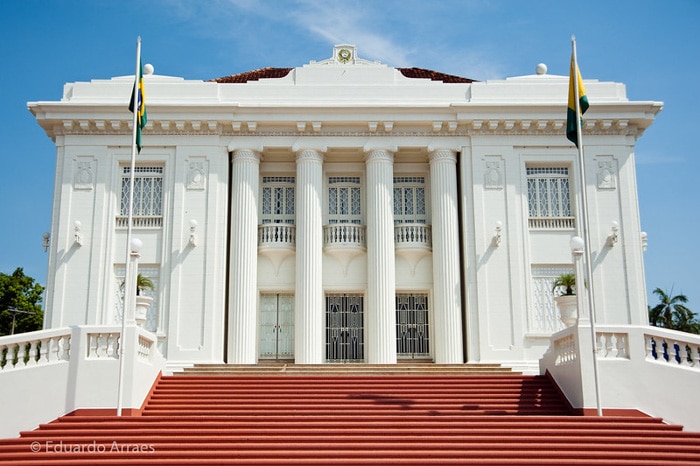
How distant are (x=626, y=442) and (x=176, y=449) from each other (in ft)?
23.1

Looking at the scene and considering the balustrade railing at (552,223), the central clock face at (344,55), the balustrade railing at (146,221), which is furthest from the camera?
the central clock face at (344,55)

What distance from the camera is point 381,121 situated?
24281 mm

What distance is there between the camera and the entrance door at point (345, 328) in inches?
951

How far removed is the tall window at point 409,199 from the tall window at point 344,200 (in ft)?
4.06

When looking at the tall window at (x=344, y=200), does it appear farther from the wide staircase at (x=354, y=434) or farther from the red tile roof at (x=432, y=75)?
the wide staircase at (x=354, y=434)

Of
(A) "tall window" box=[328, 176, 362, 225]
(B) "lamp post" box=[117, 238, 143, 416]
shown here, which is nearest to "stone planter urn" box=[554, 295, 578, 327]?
(A) "tall window" box=[328, 176, 362, 225]

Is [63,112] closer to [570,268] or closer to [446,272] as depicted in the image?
[446,272]

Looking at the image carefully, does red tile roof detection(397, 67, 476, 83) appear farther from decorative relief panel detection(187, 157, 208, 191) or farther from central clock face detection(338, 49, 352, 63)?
decorative relief panel detection(187, 157, 208, 191)

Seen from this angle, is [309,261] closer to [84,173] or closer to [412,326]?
[412,326]

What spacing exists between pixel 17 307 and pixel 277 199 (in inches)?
1370

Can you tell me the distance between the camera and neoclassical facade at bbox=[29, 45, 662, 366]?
23.2 meters

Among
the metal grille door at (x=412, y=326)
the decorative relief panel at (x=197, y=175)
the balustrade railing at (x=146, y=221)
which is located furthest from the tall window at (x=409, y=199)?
the balustrade railing at (x=146, y=221)

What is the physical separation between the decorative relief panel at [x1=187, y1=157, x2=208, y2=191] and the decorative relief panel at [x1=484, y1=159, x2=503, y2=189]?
8.75 m

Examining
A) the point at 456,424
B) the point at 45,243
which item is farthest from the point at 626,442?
the point at 45,243
